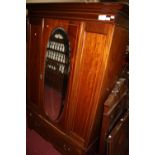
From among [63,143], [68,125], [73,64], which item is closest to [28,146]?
[63,143]

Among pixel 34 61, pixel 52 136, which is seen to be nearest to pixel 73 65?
pixel 34 61

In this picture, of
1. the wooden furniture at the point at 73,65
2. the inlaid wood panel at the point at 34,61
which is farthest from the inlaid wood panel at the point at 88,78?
the inlaid wood panel at the point at 34,61

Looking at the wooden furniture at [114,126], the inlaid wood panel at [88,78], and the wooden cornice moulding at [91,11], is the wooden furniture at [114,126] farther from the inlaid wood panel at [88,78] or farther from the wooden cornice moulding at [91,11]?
the wooden cornice moulding at [91,11]

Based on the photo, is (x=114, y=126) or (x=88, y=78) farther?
(x=114, y=126)

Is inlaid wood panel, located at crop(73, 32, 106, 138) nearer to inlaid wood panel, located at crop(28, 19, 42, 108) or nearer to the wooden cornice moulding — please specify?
the wooden cornice moulding

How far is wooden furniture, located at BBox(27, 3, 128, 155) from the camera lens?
4.26 feet

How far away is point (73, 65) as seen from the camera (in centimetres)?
149

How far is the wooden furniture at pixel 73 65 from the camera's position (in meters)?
1.30

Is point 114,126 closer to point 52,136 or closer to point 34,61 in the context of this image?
point 52,136
